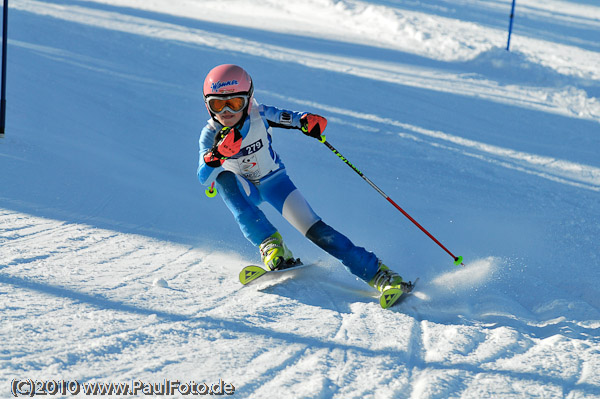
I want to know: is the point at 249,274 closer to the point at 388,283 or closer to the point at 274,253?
the point at 274,253

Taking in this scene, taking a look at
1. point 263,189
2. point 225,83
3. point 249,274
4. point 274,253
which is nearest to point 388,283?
→ point 274,253

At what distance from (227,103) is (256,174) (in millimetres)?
587

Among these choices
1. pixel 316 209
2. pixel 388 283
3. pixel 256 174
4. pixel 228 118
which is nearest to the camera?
pixel 388 283

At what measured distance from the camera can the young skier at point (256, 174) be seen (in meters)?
3.95

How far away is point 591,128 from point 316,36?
6.29m

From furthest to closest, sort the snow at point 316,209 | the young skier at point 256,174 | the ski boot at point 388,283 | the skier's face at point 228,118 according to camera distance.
Answer: the skier's face at point 228,118 < the young skier at point 256,174 < the ski boot at point 388,283 < the snow at point 316,209

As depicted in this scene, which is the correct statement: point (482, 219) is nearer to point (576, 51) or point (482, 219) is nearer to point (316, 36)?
point (316, 36)

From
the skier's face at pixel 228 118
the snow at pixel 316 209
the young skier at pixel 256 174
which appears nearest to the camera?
the snow at pixel 316 209

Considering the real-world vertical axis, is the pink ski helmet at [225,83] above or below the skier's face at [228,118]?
above

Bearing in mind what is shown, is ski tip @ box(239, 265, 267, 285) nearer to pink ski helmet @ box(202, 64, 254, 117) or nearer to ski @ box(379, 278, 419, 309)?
ski @ box(379, 278, 419, 309)

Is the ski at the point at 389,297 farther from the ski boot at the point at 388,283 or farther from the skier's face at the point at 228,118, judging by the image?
the skier's face at the point at 228,118

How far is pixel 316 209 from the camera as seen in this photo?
5801 mm

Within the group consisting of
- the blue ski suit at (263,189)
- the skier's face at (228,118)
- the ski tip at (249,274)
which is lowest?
the ski tip at (249,274)

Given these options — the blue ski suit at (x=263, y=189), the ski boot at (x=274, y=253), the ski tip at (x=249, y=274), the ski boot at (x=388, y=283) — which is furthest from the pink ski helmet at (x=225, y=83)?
the ski boot at (x=388, y=283)
